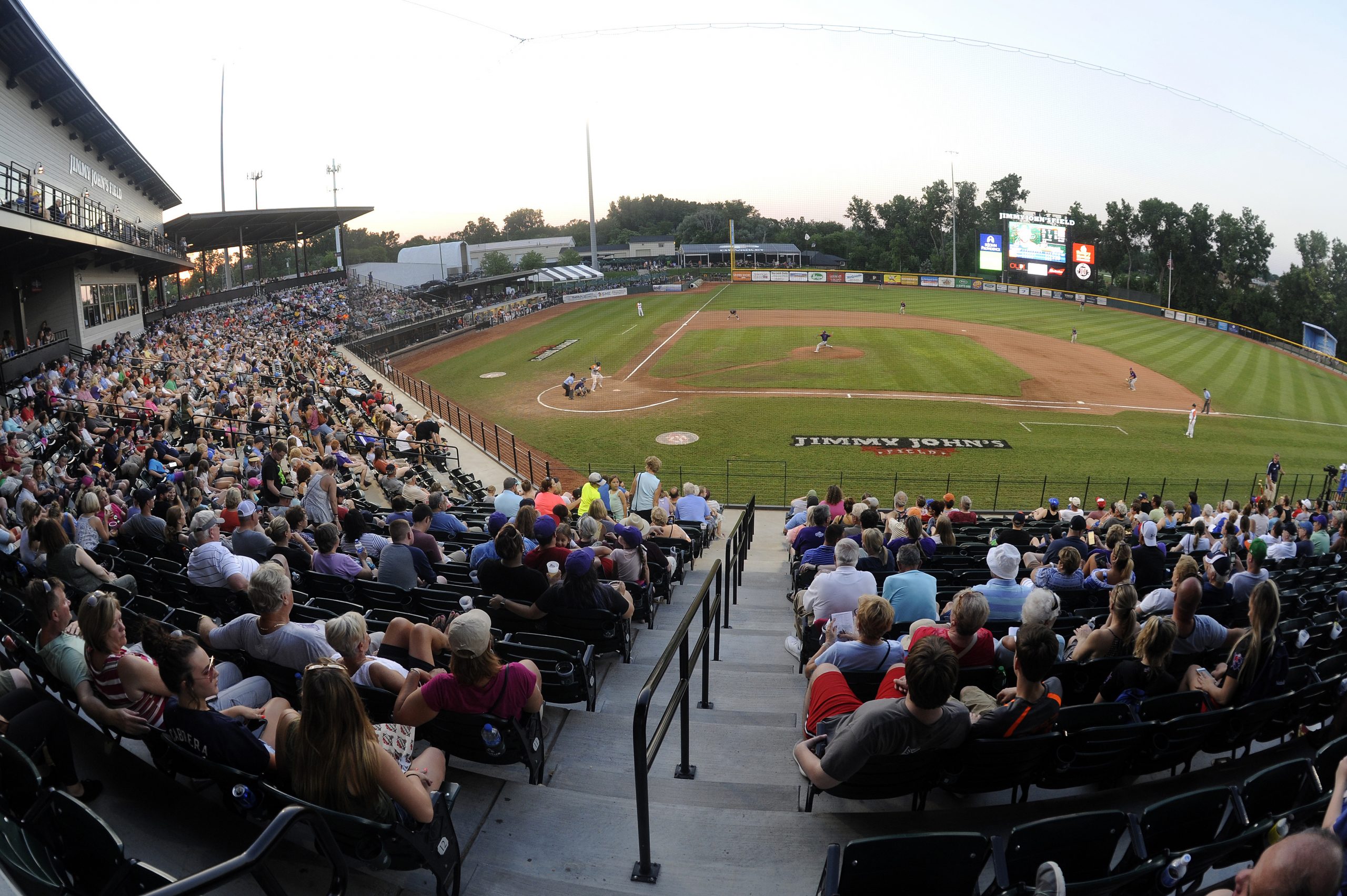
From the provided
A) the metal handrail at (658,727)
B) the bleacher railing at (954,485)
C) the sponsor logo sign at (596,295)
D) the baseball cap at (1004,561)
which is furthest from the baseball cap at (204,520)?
the sponsor logo sign at (596,295)

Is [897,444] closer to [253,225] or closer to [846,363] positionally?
[846,363]

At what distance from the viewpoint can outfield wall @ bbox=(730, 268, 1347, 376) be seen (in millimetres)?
69562

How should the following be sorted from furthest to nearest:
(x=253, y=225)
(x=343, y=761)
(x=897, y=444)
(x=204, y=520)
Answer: (x=253, y=225), (x=897, y=444), (x=204, y=520), (x=343, y=761)

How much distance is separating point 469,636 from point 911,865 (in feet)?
8.38

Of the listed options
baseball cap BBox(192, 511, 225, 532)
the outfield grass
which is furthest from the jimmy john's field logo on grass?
baseball cap BBox(192, 511, 225, 532)

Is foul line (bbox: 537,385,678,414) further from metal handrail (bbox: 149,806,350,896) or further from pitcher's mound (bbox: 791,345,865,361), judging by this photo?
metal handrail (bbox: 149,806,350,896)

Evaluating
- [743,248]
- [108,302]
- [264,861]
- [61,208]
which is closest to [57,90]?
[61,208]

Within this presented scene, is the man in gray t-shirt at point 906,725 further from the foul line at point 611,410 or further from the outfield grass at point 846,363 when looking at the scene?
the outfield grass at point 846,363

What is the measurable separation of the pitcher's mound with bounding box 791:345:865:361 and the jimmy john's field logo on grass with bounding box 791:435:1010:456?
16.5 metres

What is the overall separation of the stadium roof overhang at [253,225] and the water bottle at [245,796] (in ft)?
193

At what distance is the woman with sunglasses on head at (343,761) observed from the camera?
3.64m

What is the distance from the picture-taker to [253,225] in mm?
66000

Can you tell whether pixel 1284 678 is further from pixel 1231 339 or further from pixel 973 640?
pixel 1231 339

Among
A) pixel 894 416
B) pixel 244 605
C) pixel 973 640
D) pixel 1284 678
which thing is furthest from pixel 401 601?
pixel 894 416
